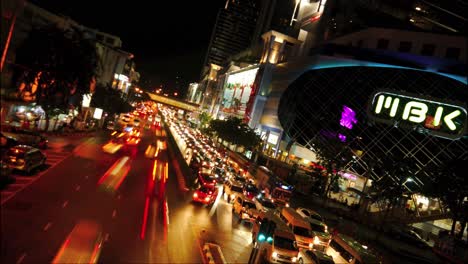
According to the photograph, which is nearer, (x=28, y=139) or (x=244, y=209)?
(x=244, y=209)

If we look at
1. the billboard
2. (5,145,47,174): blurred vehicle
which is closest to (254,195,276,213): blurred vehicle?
(5,145,47,174): blurred vehicle

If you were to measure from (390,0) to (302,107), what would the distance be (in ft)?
116

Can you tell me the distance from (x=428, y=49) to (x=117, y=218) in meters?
57.7

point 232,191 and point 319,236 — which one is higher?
point 232,191

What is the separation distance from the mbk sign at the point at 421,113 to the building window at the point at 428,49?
48.4m

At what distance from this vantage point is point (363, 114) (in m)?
63.9

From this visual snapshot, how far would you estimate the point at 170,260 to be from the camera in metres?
16.1

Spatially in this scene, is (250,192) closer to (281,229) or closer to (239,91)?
(281,229)

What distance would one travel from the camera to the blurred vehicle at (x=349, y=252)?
20909mm

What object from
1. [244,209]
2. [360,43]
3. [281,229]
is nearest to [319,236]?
[244,209]

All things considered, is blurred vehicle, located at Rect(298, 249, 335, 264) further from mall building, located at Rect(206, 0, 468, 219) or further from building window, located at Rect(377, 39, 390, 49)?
building window, located at Rect(377, 39, 390, 49)

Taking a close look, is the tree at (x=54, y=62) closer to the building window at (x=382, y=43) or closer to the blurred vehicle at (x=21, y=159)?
the blurred vehicle at (x=21, y=159)

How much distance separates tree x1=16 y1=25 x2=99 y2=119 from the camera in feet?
77.0

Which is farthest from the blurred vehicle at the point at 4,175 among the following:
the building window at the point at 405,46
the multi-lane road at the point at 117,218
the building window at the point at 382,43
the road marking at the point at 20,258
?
the building window at the point at 382,43
